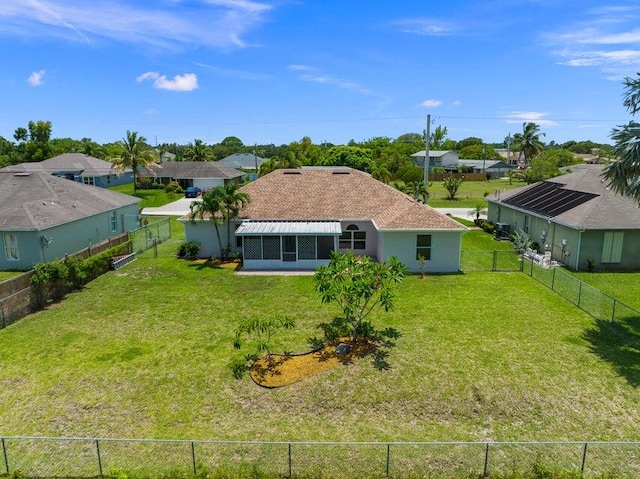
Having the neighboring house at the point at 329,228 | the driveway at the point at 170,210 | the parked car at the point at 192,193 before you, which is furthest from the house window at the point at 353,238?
the parked car at the point at 192,193

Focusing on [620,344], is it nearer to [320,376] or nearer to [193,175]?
[320,376]

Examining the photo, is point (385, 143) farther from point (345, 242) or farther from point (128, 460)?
point (128, 460)

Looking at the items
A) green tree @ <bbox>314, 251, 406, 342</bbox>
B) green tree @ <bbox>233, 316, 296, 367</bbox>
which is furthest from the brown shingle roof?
green tree @ <bbox>233, 316, 296, 367</bbox>

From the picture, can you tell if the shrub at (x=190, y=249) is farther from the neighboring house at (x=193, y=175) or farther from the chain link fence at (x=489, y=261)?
the neighboring house at (x=193, y=175)

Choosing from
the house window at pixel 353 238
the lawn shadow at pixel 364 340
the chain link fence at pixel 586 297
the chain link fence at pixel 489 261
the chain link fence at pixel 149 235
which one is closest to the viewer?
the lawn shadow at pixel 364 340

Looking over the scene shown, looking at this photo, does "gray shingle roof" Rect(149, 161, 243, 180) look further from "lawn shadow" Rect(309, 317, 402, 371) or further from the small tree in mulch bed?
the small tree in mulch bed
